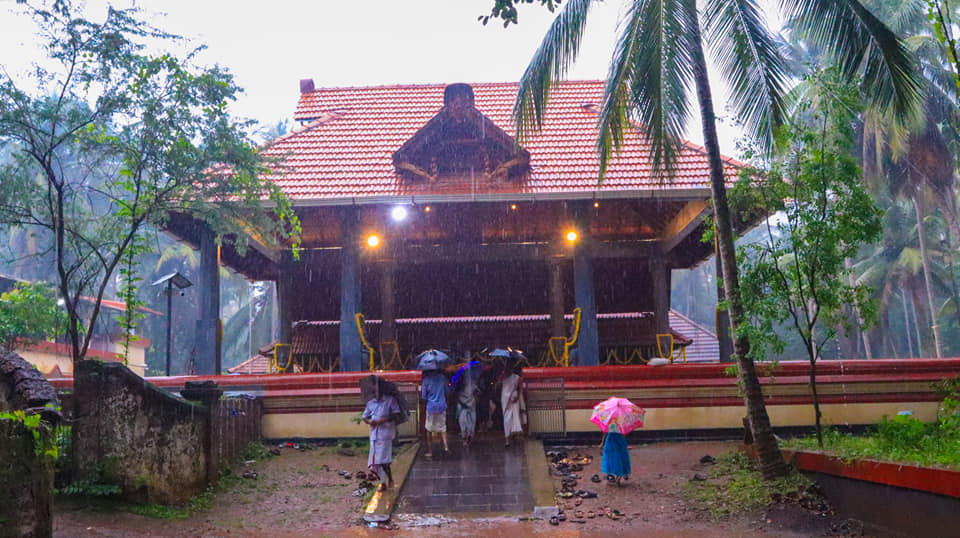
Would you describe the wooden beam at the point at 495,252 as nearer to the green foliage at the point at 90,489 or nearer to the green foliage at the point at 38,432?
the green foliage at the point at 90,489

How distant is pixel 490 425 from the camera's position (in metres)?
13.0

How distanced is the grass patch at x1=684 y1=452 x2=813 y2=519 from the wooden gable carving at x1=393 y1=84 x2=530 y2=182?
23.4 feet

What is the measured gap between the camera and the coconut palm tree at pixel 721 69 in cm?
889

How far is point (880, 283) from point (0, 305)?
114 feet

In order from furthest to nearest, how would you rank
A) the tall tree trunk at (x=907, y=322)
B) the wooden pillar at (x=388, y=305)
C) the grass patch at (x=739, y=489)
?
the tall tree trunk at (x=907, y=322), the wooden pillar at (x=388, y=305), the grass patch at (x=739, y=489)

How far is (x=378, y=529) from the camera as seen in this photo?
7816 mm

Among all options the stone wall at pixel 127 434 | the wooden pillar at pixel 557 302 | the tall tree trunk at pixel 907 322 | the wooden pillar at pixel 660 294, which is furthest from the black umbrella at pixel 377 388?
the tall tree trunk at pixel 907 322

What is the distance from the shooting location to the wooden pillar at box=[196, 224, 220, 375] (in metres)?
14.0

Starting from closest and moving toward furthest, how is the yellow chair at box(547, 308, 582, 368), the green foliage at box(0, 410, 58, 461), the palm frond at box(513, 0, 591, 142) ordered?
1. the green foliage at box(0, 410, 58, 461)
2. the palm frond at box(513, 0, 591, 142)
3. the yellow chair at box(547, 308, 582, 368)

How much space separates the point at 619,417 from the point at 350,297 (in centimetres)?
691

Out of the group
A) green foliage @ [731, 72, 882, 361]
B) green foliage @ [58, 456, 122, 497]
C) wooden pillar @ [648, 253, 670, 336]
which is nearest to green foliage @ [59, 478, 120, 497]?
green foliage @ [58, 456, 122, 497]

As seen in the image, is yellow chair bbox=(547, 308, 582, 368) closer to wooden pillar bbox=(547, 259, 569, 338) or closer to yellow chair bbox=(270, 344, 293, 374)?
wooden pillar bbox=(547, 259, 569, 338)

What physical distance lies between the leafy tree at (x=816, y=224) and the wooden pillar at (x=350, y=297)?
7788mm

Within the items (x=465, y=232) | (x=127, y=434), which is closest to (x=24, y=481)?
(x=127, y=434)
